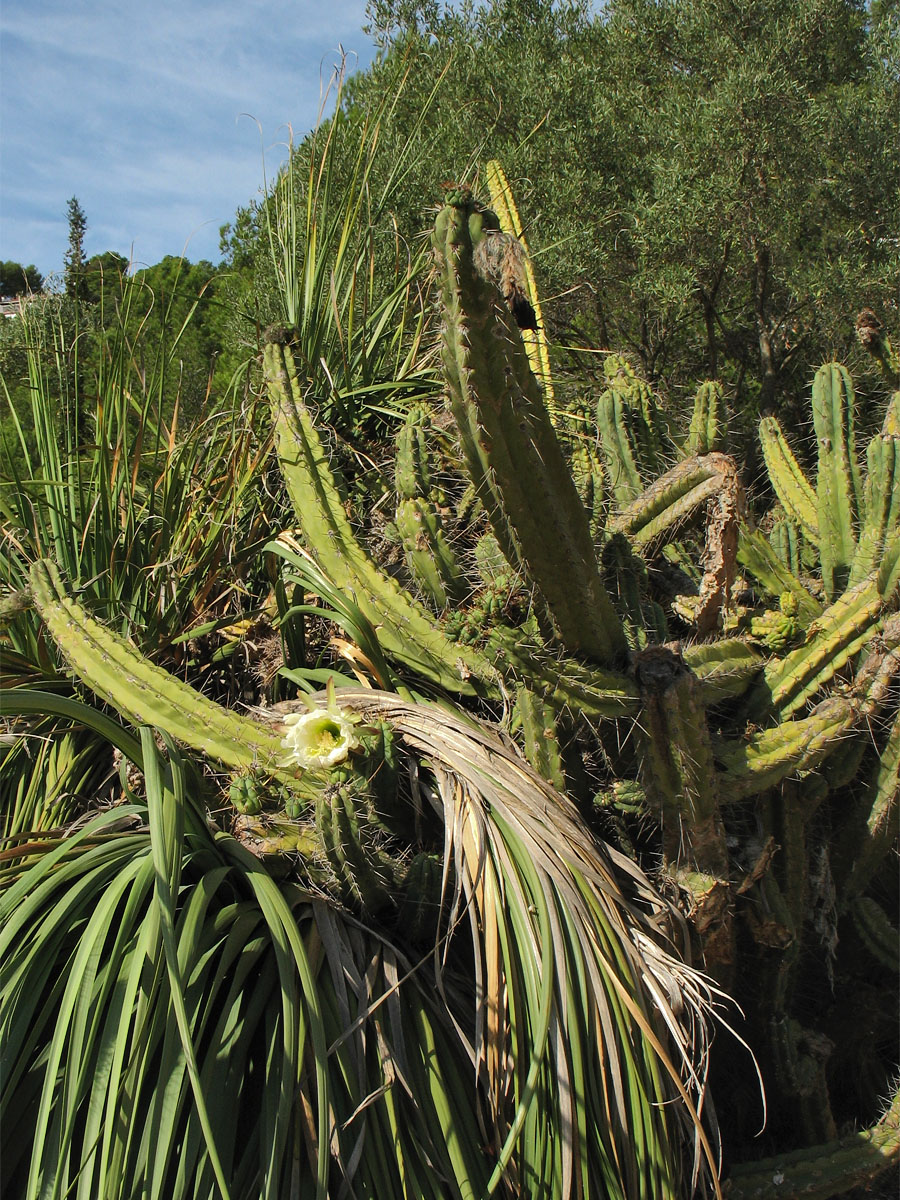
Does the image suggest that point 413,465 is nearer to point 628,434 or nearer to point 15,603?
point 628,434

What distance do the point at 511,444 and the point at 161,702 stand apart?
3.49 feet

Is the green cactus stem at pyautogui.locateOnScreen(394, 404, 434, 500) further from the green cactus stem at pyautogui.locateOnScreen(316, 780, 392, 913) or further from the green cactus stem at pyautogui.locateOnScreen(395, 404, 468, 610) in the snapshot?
the green cactus stem at pyautogui.locateOnScreen(316, 780, 392, 913)

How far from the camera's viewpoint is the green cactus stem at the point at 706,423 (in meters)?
2.76

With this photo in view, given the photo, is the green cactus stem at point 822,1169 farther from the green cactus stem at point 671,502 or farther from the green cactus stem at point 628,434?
Result: the green cactus stem at point 628,434

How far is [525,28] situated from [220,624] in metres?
4.18

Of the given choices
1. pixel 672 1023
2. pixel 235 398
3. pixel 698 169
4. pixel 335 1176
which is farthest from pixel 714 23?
pixel 335 1176

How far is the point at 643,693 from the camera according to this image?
6.37ft

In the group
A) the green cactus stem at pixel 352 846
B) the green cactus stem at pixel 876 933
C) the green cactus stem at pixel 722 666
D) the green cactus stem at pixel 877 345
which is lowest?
the green cactus stem at pixel 876 933

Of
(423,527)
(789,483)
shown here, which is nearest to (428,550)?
(423,527)

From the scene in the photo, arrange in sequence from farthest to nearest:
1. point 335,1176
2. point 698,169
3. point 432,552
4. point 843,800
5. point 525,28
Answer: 1. point 525,28
2. point 698,169
3. point 843,800
4. point 432,552
5. point 335,1176

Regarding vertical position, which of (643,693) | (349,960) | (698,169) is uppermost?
(698,169)

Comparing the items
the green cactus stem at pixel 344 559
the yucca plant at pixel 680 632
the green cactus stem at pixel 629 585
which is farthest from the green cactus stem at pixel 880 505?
the green cactus stem at pixel 344 559

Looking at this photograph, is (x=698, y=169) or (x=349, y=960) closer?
Answer: (x=349, y=960)

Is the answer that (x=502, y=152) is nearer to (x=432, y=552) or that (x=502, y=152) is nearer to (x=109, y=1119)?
(x=432, y=552)
